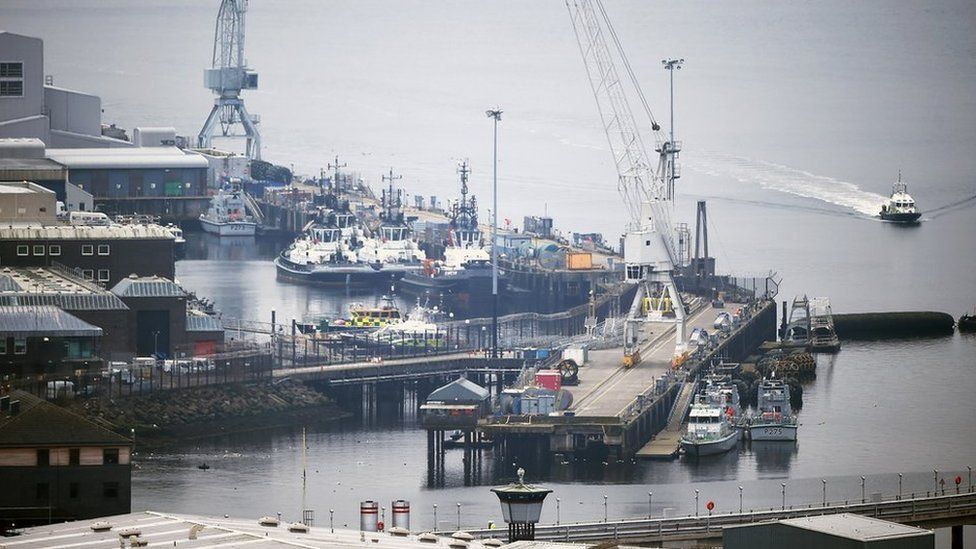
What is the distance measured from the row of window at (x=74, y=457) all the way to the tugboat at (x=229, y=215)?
53.0 meters

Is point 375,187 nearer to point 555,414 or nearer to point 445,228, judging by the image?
point 445,228

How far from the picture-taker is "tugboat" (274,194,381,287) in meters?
75.6

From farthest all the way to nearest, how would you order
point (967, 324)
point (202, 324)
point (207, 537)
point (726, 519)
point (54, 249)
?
point (967, 324) < point (54, 249) < point (202, 324) < point (726, 519) < point (207, 537)

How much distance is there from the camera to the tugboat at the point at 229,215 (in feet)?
284

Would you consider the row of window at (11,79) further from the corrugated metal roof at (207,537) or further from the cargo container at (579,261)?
the corrugated metal roof at (207,537)

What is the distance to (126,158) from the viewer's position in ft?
259

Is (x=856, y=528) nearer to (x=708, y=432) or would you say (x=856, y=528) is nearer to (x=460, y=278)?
(x=708, y=432)

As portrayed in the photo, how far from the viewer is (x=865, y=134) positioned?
116688mm

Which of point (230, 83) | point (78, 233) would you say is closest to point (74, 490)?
point (78, 233)

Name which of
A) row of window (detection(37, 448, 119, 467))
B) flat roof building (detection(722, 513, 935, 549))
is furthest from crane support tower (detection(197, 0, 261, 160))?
flat roof building (detection(722, 513, 935, 549))

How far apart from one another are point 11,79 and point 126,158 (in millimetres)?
6295

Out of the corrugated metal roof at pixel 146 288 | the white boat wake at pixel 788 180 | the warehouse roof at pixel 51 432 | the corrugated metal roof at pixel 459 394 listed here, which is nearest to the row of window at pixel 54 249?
the corrugated metal roof at pixel 146 288

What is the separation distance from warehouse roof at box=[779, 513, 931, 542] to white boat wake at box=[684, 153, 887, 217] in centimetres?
6364

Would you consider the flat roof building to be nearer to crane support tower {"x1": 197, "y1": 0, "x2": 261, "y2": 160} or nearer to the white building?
the white building
